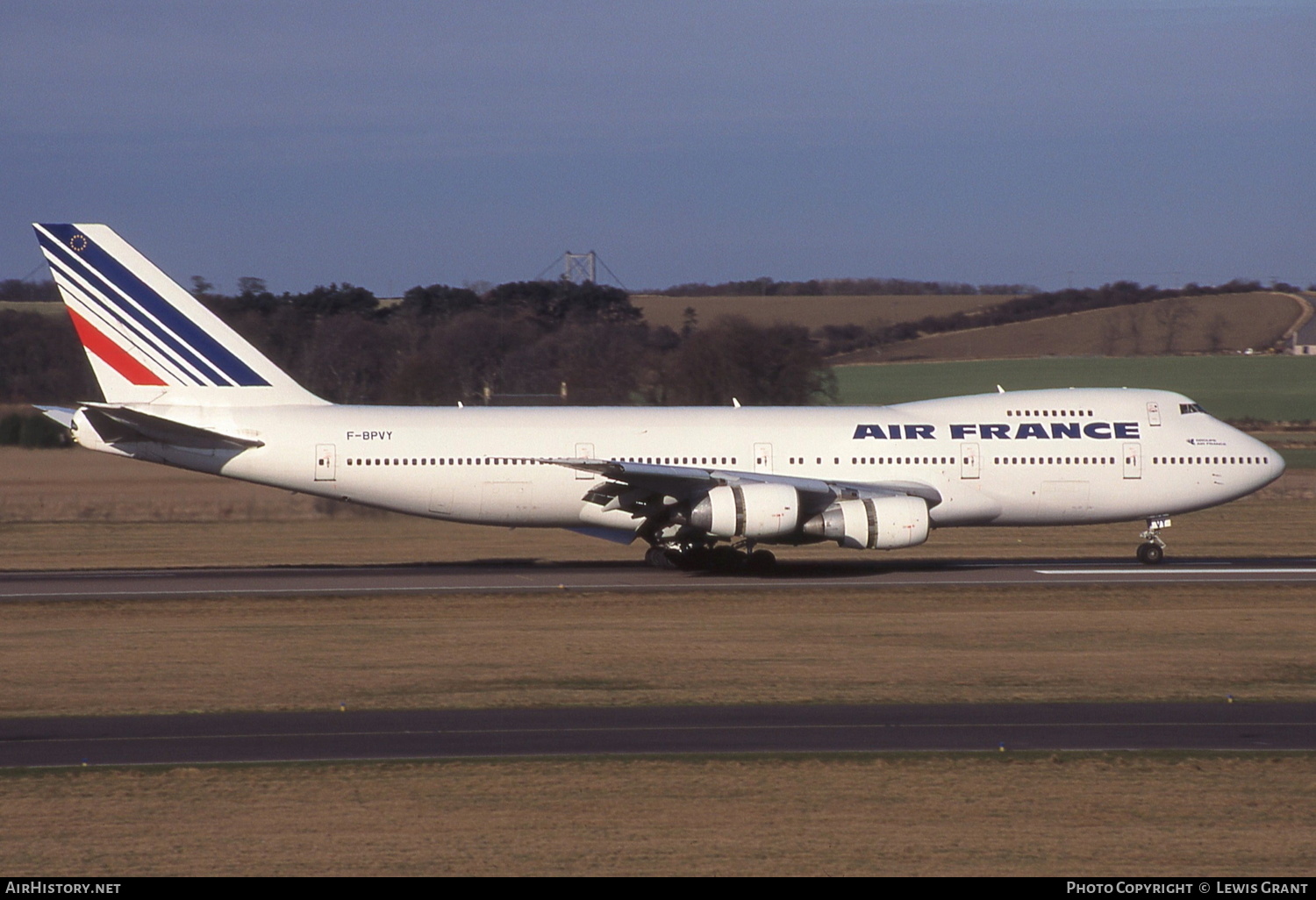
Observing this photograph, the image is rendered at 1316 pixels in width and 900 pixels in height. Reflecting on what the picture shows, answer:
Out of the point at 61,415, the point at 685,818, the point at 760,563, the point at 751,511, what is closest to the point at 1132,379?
the point at 760,563

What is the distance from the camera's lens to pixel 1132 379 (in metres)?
87.6

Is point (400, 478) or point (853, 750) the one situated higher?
point (400, 478)

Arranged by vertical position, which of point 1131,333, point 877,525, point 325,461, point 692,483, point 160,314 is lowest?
point 877,525

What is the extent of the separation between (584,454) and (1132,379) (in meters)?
64.0

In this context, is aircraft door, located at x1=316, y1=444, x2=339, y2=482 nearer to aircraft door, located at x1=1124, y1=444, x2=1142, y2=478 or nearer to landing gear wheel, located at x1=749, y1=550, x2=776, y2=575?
landing gear wheel, located at x1=749, y1=550, x2=776, y2=575

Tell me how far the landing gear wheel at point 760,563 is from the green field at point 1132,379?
48.8 meters

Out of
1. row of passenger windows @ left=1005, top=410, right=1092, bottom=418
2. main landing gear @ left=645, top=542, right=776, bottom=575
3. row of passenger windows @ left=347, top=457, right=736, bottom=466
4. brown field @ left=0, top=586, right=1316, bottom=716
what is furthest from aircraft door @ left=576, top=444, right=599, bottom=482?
row of passenger windows @ left=1005, top=410, right=1092, bottom=418

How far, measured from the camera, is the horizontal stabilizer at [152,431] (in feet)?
96.8

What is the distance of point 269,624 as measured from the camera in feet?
79.9

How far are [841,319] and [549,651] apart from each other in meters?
114

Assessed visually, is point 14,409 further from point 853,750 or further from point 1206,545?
point 853,750

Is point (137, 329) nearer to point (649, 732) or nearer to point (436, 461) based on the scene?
point (436, 461)

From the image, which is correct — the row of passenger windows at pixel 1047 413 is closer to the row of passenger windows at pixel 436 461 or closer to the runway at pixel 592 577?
the runway at pixel 592 577
